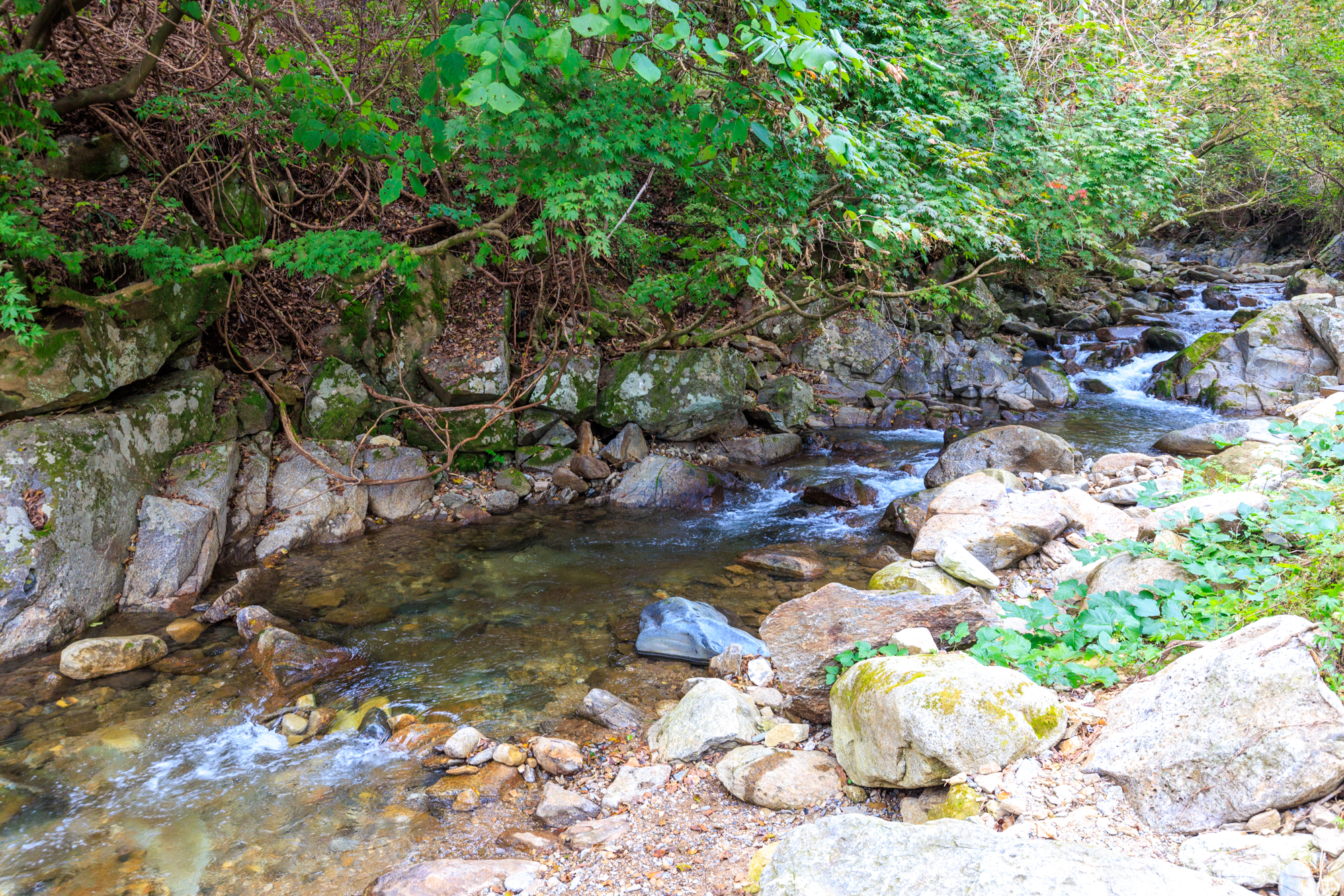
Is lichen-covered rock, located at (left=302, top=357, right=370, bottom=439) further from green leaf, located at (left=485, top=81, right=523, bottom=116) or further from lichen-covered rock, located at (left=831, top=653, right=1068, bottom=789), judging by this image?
lichen-covered rock, located at (left=831, top=653, right=1068, bottom=789)

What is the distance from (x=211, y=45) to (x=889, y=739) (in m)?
8.40

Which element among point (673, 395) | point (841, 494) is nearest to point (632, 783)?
point (841, 494)

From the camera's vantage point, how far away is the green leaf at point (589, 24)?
5.74ft

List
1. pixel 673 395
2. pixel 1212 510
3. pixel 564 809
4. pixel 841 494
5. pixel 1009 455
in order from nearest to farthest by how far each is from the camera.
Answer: pixel 564 809, pixel 1212 510, pixel 841 494, pixel 1009 455, pixel 673 395

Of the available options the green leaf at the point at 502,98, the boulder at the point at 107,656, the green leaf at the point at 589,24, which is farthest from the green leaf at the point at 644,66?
the boulder at the point at 107,656

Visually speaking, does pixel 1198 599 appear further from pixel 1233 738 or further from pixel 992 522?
pixel 992 522

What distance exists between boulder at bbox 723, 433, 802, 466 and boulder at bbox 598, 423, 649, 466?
127cm

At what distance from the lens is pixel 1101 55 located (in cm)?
839

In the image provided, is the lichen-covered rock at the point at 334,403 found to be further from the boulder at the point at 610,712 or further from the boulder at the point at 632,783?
the boulder at the point at 632,783

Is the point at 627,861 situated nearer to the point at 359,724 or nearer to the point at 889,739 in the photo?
the point at 889,739

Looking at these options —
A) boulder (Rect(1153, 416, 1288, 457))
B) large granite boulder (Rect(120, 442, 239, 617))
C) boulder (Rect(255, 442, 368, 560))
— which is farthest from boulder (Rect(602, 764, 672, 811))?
boulder (Rect(1153, 416, 1288, 457))

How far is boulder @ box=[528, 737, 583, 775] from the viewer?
363 cm

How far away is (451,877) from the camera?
2.82 meters

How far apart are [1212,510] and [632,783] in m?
3.54
